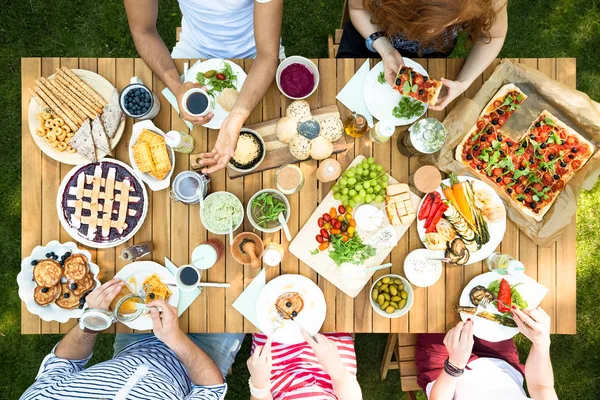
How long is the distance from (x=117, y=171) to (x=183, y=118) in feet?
1.55

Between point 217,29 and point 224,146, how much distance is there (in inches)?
32.6

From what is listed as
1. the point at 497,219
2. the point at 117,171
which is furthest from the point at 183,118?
the point at 497,219

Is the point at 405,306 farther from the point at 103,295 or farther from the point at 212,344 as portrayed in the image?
the point at 103,295

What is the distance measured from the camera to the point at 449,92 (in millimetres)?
2406

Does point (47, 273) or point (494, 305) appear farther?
point (494, 305)

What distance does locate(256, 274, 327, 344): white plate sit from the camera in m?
Answer: 2.39

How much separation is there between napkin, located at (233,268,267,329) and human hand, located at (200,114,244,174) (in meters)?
0.64

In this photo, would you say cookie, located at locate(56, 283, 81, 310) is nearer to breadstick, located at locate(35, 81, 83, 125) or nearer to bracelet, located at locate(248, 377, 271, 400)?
breadstick, located at locate(35, 81, 83, 125)

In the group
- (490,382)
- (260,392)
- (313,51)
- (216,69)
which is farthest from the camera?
(313,51)

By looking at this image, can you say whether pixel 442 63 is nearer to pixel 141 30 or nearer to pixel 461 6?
pixel 461 6

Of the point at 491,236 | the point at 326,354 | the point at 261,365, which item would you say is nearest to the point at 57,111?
the point at 261,365

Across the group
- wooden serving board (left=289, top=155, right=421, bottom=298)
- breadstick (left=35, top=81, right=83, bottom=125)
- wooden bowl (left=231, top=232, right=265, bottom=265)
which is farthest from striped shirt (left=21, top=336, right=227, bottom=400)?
breadstick (left=35, top=81, right=83, bottom=125)

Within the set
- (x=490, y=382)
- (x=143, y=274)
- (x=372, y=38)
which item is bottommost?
(x=490, y=382)

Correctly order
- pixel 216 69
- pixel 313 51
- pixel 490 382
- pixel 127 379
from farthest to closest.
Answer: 1. pixel 313 51
2. pixel 490 382
3. pixel 216 69
4. pixel 127 379
